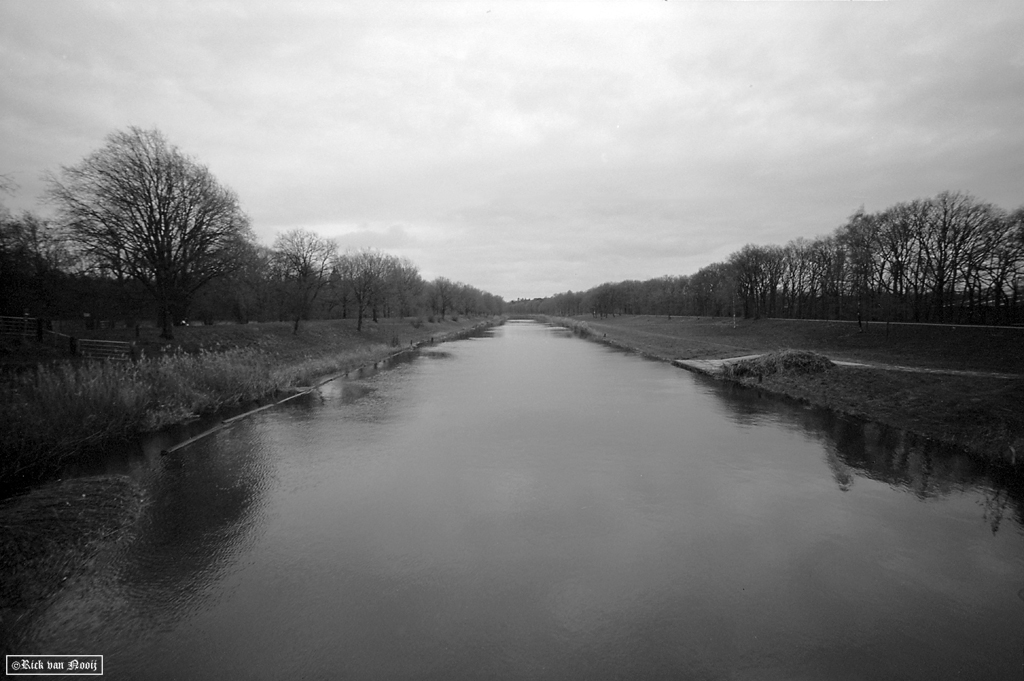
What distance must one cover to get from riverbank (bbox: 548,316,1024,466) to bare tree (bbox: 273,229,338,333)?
3515cm

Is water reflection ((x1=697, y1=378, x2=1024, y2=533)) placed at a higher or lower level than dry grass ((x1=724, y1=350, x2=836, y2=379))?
lower

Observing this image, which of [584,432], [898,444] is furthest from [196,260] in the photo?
[898,444]

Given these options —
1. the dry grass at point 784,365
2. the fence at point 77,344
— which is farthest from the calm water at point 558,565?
the fence at point 77,344

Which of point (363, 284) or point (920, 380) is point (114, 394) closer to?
point (920, 380)

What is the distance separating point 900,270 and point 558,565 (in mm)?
60335

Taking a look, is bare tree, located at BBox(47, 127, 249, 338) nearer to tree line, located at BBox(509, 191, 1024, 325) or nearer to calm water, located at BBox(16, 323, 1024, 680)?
calm water, located at BBox(16, 323, 1024, 680)

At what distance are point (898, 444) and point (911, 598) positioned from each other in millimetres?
9133

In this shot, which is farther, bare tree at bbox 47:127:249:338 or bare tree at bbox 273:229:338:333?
bare tree at bbox 273:229:338:333

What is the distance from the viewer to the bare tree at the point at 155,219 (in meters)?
22.4

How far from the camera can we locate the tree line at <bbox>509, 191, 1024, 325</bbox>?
37.4 m

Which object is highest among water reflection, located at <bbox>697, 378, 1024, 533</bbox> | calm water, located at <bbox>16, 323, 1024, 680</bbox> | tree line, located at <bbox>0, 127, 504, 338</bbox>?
tree line, located at <bbox>0, 127, 504, 338</bbox>

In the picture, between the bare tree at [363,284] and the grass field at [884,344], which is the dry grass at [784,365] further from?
the bare tree at [363,284]

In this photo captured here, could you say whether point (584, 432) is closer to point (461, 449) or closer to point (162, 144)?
point (461, 449)

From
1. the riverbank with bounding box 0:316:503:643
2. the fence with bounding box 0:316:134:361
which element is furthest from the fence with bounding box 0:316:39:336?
the riverbank with bounding box 0:316:503:643
